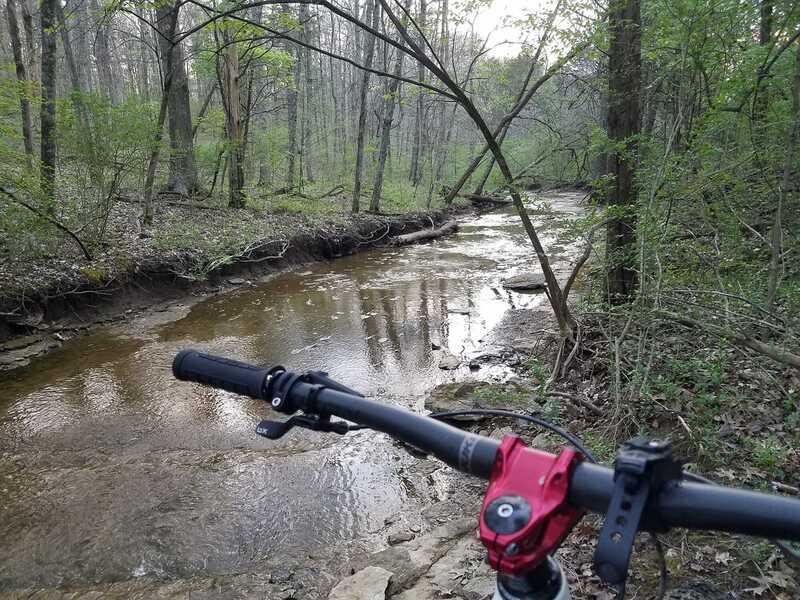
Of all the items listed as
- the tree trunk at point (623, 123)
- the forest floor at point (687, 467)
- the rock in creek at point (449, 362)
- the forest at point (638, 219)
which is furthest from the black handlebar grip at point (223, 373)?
the rock in creek at point (449, 362)

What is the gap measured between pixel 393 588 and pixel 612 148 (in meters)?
4.66

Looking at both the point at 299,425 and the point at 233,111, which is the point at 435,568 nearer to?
the point at 299,425

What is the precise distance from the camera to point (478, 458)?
42.0 inches

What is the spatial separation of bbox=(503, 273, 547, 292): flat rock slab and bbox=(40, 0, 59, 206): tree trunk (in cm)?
919

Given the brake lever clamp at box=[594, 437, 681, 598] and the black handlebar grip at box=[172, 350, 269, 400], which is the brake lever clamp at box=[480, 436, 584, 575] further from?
the black handlebar grip at box=[172, 350, 269, 400]

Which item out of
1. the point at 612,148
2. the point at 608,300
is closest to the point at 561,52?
the point at 612,148

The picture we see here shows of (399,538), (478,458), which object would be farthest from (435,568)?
(478,458)

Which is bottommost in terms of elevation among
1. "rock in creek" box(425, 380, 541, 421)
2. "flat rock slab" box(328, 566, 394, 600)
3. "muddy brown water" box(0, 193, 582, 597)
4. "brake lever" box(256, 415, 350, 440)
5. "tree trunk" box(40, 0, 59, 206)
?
"muddy brown water" box(0, 193, 582, 597)

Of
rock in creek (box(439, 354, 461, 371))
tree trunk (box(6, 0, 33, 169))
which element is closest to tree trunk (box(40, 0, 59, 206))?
tree trunk (box(6, 0, 33, 169))

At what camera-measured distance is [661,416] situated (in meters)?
4.01

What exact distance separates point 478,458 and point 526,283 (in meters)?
11.0

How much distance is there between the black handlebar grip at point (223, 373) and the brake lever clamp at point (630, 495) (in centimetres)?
88

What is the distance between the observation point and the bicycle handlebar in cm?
81

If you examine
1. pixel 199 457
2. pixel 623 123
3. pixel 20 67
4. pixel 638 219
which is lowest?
pixel 199 457
